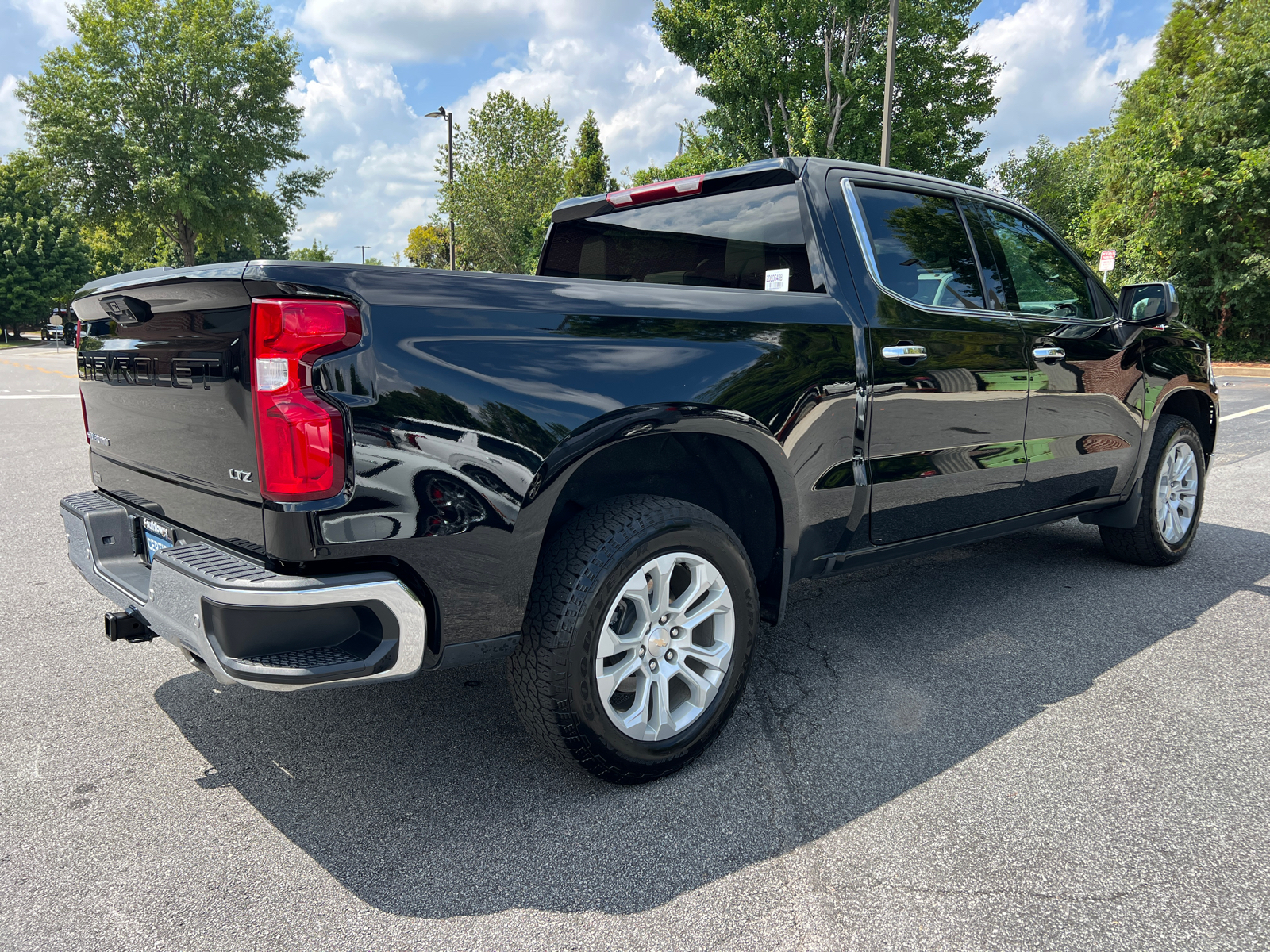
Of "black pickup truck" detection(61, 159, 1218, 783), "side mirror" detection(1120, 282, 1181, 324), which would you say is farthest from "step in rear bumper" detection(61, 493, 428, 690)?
"side mirror" detection(1120, 282, 1181, 324)

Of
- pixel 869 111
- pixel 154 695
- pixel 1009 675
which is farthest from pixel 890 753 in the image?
pixel 869 111

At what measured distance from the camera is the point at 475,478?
6.88 ft

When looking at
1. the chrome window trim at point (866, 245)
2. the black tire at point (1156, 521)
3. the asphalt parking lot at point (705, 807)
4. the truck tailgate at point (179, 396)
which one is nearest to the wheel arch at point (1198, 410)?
the black tire at point (1156, 521)

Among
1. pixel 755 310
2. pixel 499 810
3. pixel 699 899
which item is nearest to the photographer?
pixel 699 899

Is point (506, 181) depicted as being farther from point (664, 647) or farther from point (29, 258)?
point (29, 258)

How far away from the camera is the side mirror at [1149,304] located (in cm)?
411

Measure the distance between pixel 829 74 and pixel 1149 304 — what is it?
1908 cm

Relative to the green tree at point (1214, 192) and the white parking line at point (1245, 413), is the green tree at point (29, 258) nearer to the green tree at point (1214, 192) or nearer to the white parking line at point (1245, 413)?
the green tree at point (1214, 192)

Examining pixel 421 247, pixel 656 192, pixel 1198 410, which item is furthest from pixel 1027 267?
pixel 421 247

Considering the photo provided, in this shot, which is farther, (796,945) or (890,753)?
(890,753)

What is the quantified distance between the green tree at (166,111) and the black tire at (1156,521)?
31.6 m

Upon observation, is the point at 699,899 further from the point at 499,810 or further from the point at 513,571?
the point at 513,571

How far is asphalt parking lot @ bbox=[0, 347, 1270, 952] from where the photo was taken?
1.96m

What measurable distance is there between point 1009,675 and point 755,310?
1.79 m
